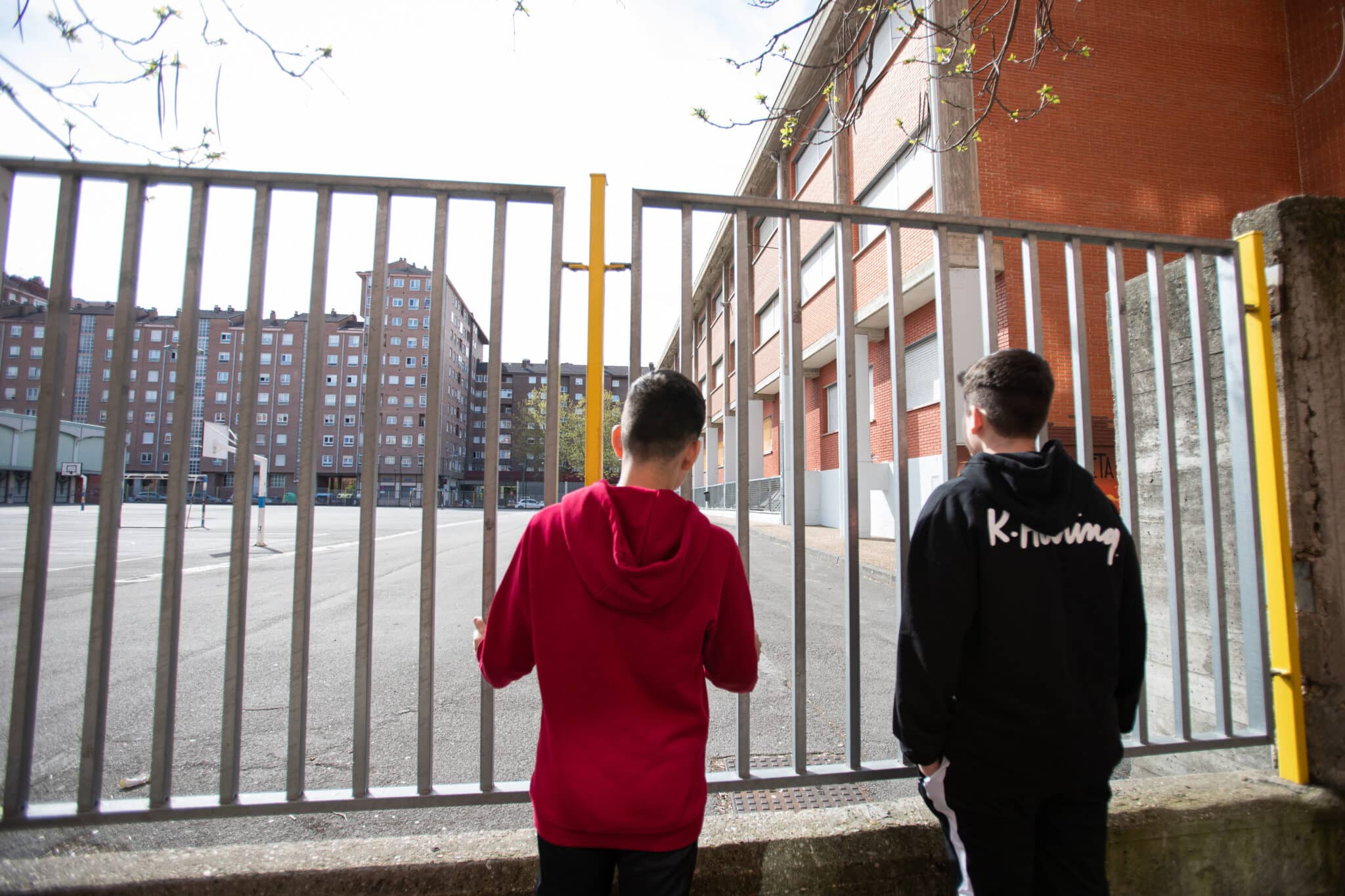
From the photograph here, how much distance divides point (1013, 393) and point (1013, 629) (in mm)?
585

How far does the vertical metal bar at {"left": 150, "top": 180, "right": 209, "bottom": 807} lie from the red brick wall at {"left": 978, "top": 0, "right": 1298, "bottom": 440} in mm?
12990

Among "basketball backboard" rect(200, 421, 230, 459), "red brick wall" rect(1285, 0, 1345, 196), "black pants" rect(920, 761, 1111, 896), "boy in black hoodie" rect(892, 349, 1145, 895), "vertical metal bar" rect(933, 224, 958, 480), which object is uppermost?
"red brick wall" rect(1285, 0, 1345, 196)

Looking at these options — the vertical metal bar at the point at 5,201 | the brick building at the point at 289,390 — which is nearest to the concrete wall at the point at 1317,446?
the vertical metal bar at the point at 5,201

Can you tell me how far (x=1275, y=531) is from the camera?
2.28 metres

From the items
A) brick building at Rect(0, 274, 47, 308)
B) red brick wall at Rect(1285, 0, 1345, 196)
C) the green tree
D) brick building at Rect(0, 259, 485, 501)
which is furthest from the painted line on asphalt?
brick building at Rect(0, 259, 485, 501)

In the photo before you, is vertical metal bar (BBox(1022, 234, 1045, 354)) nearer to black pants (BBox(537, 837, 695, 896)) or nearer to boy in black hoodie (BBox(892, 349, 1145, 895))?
boy in black hoodie (BBox(892, 349, 1145, 895))

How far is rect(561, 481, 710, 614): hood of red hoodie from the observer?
1.34 meters

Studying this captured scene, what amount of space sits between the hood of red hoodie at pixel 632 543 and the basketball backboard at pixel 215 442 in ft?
62.7

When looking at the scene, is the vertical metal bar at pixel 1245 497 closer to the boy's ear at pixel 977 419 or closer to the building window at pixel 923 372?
the boy's ear at pixel 977 419

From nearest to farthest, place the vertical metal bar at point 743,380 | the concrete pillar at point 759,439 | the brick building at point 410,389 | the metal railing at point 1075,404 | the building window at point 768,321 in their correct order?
the vertical metal bar at point 743,380
the metal railing at point 1075,404
the building window at point 768,321
the concrete pillar at point 759,439
the brick building at point 410,389

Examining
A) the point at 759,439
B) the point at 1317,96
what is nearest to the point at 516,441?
the point at 759,439

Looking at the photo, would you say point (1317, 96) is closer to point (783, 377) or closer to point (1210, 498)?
point (783, 377)

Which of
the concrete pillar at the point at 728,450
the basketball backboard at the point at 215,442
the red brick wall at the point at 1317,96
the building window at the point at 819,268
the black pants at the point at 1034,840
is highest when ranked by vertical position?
the red brick wall at the point at 1317,96

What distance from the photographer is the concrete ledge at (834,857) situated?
1.60m
